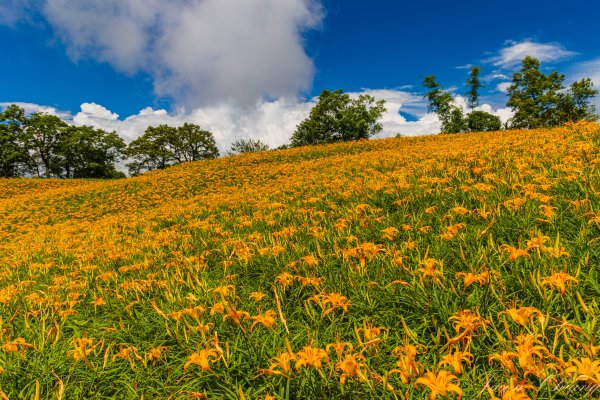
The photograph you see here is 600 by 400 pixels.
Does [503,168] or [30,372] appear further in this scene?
[503,168]

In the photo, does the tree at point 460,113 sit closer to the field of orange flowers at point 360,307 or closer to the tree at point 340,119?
the tree at point 340,119

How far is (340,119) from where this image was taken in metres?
49.3

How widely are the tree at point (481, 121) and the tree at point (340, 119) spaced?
14.0 meters

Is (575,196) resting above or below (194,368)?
above

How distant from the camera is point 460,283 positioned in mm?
2520

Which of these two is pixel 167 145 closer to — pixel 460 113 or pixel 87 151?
pixel 87 151

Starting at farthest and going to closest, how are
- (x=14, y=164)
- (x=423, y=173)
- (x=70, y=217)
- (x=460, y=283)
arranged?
(x=14, y=164), (x=70, y=217), (x=423, y=173), (x=460, y=283)

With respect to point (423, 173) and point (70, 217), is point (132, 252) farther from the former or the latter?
point (70, 217)

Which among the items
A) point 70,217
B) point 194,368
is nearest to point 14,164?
point 70,217

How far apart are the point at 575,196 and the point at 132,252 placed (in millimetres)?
6197

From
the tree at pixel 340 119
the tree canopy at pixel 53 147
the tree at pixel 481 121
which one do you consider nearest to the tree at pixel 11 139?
the tree canopy at pixel 53 147

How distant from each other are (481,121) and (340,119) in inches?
869

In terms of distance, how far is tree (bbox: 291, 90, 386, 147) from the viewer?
49162mm

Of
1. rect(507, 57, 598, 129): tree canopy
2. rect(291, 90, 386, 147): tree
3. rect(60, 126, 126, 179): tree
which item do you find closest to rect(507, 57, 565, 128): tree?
rect(507, 57, 598, 129): tree canopy
